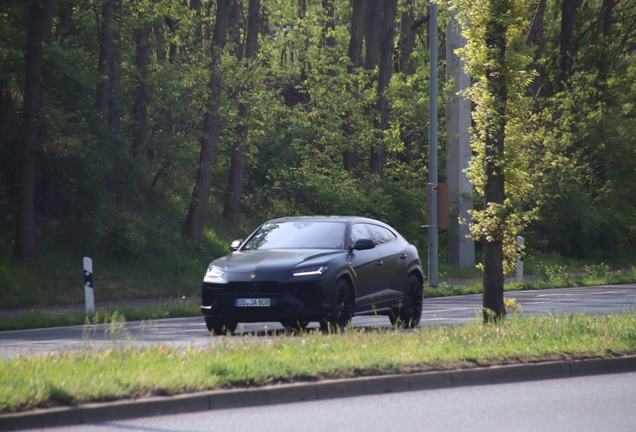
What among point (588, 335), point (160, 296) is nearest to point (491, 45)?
point (588, 335)

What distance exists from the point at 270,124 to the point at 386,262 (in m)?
20.8

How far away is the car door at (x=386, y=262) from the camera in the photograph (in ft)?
49.5

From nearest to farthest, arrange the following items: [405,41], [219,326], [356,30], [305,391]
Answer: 1. [305,391]
2. [219,326]
3. [356,30]
4. [405,41]

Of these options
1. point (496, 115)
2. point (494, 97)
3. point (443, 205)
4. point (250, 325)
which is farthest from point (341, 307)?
point (443, 205)

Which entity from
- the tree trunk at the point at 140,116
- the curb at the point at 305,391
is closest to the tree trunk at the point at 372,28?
the tree trunk at the point at 140,116

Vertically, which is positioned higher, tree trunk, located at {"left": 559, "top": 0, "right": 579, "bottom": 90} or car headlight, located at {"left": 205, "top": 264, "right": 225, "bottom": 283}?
tree trunk, located at {"left": 559, "top": 0, "right": 579, "bottom": 90}

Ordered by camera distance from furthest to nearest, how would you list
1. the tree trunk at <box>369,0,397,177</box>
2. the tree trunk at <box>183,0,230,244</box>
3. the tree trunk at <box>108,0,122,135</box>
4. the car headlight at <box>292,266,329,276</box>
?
the tree trunk at <box>369,0,397,177</box>
the tree trunk at <box>183,0,230,244</box>
the tree trunk at <box>108,0,122,135</box>
the car headlight at <box>292,266,329,276</box>

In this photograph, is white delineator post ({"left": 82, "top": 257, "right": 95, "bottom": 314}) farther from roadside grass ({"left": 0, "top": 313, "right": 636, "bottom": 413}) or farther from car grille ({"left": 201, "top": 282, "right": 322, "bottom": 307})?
roadside grass ({"left": 0, "top": 313, "right": 636, "bottom": 413})

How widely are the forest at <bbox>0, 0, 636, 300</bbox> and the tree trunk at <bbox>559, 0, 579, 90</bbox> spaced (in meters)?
0.24

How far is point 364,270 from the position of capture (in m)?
14.6

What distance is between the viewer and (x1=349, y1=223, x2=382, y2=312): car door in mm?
14414

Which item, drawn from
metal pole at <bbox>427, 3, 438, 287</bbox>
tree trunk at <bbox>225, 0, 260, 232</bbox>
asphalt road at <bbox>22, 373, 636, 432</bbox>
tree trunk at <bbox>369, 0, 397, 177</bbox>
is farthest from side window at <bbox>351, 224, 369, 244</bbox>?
tree trunk at <bbox>369, 0, 397, 177</bbox>

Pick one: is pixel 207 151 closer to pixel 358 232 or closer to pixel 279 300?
pixel 358 232

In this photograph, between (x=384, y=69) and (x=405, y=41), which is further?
(x=405, y=41)
